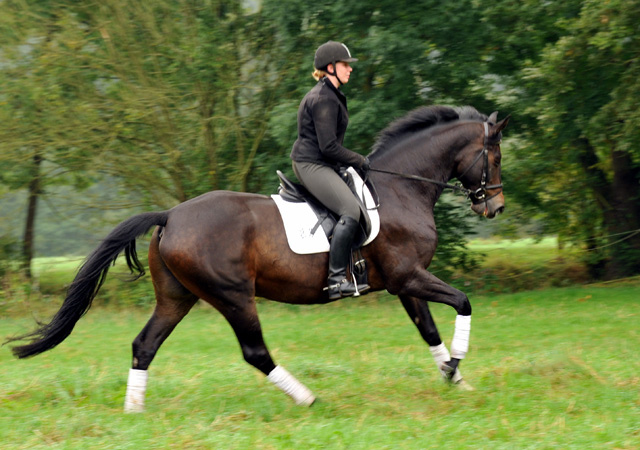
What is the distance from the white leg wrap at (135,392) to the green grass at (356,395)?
0.10m

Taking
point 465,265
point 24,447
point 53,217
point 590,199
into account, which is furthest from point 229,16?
point 24,447

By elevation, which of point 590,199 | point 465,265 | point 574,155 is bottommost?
point 465,265

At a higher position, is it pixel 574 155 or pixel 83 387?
pixel 83 387

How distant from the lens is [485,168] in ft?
22.8

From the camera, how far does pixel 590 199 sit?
656 inches

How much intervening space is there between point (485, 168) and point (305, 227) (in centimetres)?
194

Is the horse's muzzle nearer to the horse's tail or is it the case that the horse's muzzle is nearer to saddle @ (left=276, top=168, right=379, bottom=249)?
saddle @ (left=276, top=168, right=379, bottom=249)

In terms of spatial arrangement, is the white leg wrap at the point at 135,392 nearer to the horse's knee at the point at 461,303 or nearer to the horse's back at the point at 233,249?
the horse's back at the point at 233,249

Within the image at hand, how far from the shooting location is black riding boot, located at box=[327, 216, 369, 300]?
6164 mm

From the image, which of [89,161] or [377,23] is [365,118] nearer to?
[377,23]

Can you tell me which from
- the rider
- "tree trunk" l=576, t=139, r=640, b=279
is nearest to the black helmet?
the rider

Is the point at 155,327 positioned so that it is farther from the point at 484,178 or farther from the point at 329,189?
the point at 484,178

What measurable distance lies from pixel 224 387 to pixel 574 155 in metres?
11.0

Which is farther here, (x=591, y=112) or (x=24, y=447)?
(x=591, y=112)
